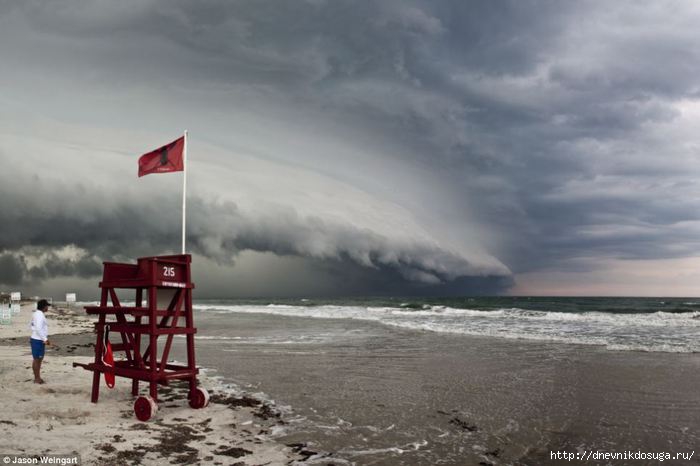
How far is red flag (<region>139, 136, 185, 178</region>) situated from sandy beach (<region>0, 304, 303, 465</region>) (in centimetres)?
511

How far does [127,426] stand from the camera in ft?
25.0

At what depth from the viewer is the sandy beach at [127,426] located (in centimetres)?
636

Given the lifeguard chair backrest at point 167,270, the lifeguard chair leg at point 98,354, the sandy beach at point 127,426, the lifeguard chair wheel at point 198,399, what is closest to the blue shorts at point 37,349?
the sandy beach at point 127,426

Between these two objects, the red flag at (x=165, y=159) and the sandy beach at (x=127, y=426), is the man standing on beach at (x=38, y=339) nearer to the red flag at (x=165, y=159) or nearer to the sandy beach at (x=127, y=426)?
the sandy beach at (x=127, y=426)

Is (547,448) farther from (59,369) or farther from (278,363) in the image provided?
(59,369)

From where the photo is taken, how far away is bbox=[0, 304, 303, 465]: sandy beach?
6.36 metres

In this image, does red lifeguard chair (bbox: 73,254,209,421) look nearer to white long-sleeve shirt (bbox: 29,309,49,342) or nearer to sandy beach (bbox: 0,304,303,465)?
Result: sandy beach (bbox: 0,304,303,465)

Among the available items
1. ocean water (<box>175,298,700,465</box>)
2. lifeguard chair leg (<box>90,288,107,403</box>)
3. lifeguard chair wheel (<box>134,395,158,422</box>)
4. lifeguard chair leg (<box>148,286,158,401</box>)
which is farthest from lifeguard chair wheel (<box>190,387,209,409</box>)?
lifeguard chair leg (<box>90,288,107,403</box>)

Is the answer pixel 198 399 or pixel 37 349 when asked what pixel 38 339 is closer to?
pixel 37 349

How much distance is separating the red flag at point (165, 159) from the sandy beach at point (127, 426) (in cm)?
511

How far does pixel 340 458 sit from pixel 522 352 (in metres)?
13.1

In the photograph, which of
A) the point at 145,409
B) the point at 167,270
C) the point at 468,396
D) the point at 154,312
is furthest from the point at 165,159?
the point at 468,396

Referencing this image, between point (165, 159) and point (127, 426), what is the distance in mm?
7103

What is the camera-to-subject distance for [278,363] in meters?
14.8
